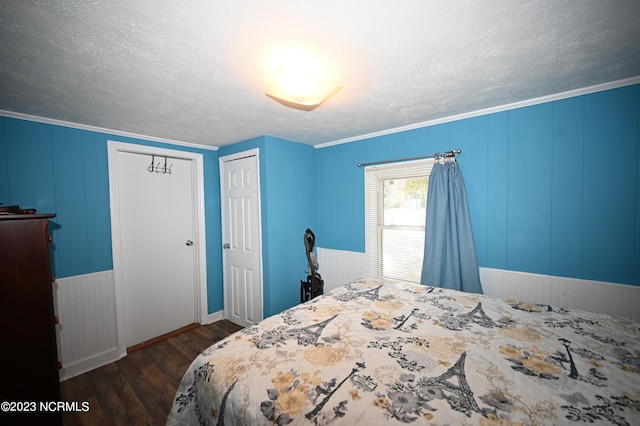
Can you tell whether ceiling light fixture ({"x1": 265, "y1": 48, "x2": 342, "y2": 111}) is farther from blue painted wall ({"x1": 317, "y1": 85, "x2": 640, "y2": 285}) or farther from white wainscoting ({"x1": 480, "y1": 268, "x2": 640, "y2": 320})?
white wainscoting ({"x1": 480, "y1": 268, "x2": 640, "y2": 320})

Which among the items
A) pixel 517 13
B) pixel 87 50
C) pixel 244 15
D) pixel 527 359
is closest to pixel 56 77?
pixel 87 50

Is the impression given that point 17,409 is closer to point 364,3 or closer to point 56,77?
point 56,77

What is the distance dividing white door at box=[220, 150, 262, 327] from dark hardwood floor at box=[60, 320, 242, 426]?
550mm

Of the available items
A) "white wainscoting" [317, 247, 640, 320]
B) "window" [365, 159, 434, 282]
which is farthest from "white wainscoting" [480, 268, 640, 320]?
"window" [365, 159, 434, 282]

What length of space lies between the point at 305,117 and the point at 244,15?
1333 millimetres

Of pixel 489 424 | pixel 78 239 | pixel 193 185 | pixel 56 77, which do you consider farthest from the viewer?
pixel 193 185

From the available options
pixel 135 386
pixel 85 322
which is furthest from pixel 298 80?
pixel 85 322

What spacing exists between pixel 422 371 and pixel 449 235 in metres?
1.66

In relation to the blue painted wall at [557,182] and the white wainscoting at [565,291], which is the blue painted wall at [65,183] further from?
the white wainscoting at [565,291]

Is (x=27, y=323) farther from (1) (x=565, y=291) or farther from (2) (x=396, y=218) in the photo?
(1) (x=565, y=291)

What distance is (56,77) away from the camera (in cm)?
154

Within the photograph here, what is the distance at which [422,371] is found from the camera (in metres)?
1.12

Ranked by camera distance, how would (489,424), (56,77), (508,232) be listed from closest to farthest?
1. (489,424)
2. (56,77)
3. (508,232)

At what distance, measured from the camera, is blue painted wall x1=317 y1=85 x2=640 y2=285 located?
1834mm
